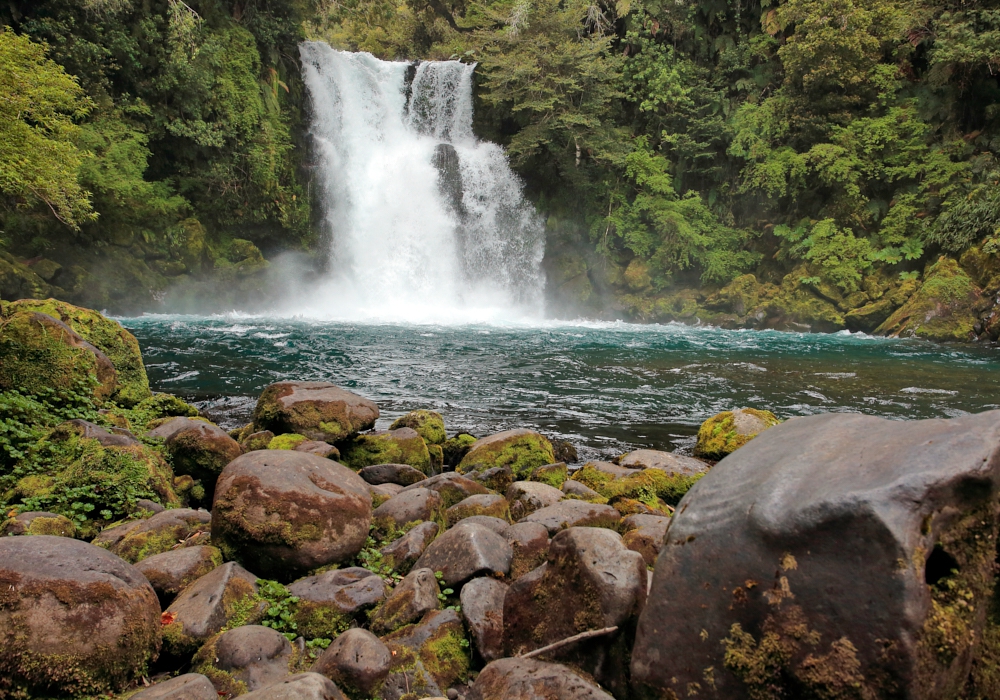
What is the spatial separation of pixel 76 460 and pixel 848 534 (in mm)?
5497

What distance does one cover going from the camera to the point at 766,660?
2.03m

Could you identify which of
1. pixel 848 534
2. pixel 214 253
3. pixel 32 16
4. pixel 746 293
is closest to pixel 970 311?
pixel 746 293

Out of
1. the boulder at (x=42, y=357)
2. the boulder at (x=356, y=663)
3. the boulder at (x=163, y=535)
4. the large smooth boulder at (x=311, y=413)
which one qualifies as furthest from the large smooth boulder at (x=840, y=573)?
the boulder at (x=42, y=357)

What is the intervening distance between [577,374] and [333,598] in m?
9.80

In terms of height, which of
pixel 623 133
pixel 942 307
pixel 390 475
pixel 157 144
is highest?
pixel 623 133

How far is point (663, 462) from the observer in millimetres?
7109

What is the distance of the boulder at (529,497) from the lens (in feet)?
17.1

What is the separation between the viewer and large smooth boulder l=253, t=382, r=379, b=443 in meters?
6.68

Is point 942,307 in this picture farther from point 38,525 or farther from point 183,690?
point 38,525

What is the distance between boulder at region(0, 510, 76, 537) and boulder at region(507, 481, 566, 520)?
10.8 ft

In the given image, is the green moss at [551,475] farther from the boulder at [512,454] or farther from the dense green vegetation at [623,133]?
the dense green vegetation at [623,133]

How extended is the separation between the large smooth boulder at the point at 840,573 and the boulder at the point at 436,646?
1076 mm

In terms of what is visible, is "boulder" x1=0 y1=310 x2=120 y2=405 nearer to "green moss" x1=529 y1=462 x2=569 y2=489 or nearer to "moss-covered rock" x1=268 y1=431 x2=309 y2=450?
"moss-covered rock" x1=268 y1=431 x2=309 y2=450

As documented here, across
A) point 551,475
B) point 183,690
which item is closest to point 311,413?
point 551,475
